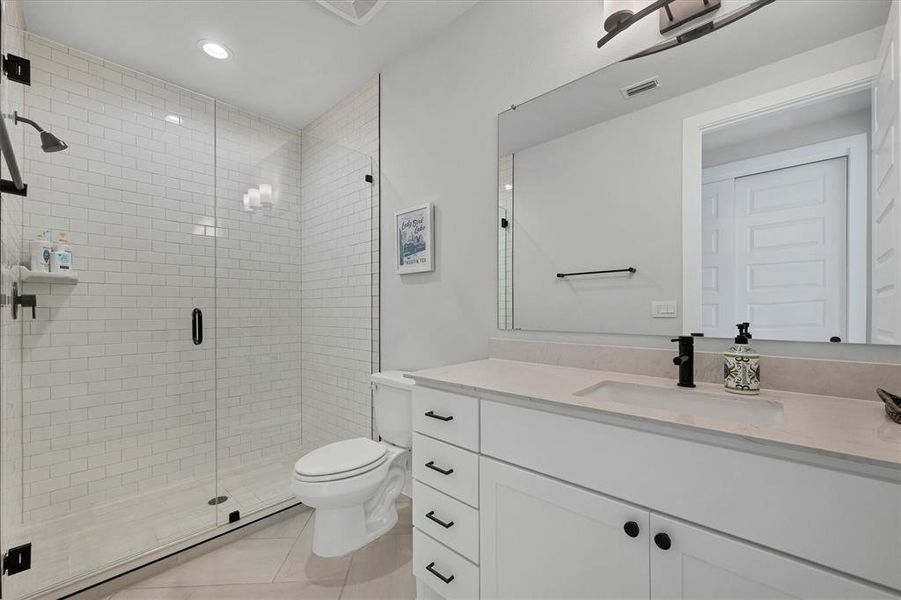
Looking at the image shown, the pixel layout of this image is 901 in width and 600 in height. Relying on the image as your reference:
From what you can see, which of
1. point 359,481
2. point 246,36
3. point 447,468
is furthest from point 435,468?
point 246,36

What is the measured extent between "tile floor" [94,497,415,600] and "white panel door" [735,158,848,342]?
Result: 1.64 metres

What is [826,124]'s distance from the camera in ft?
Answer: 3.50

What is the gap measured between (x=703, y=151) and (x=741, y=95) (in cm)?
18

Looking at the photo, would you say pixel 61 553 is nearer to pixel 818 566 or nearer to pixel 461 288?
pixel 461 288

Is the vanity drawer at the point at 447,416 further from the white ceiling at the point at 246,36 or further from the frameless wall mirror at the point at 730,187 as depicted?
the white ceiling at the point at 246,36

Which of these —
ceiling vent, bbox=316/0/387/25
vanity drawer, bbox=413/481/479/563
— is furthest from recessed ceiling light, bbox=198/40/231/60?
vanity drawer, bbox=413/481/479/563

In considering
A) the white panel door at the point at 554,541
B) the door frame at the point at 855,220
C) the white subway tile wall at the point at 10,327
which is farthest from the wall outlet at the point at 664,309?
the white subway tile wall at the point at 10,327

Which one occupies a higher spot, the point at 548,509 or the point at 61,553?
the point at 548,509

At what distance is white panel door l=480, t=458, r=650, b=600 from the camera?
0.90 metres

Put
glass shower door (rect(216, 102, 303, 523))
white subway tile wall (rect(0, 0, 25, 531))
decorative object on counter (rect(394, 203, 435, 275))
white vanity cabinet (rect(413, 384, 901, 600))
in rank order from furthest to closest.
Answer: glass shower door (rect(216, 102, 303, 523)) → decorative object on counter (rect(394, 203, 435, 275)) → white subway tile wall (rect(0, 0, 25, 531)) → white vanity cabinet (rect(413, 384, 901, 600))

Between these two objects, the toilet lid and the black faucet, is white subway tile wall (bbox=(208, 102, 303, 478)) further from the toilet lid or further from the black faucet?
the black faucet

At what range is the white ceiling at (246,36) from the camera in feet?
6.30

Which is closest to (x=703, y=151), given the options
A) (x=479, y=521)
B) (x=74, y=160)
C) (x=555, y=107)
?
(x=555, y=107)

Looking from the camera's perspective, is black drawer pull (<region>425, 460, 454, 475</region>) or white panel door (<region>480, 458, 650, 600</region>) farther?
black drawer pull (<region>425, 460, 454, 475</region>)
